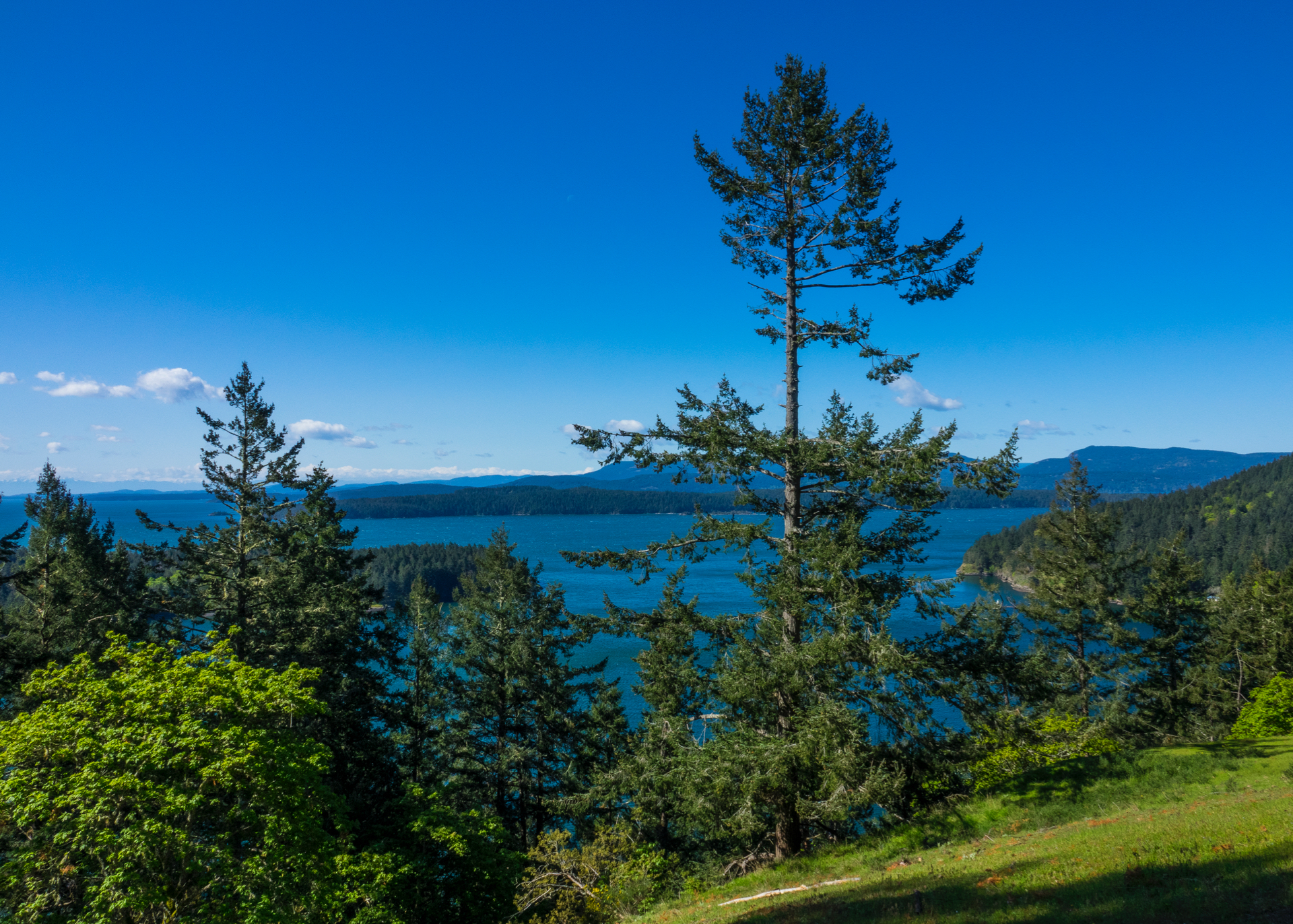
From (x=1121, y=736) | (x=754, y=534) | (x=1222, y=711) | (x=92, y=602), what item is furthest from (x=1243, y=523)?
(x=92, y=602)

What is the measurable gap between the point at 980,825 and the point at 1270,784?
5.88 metres

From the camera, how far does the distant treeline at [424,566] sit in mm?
108750

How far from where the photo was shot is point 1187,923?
6793 mm

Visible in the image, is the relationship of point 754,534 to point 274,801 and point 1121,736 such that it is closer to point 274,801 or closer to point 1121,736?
point 274,801

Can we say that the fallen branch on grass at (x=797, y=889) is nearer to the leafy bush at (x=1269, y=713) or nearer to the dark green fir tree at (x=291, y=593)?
the dark green fir tree at (x=291, y=593)

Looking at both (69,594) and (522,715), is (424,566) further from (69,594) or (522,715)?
(522,715)

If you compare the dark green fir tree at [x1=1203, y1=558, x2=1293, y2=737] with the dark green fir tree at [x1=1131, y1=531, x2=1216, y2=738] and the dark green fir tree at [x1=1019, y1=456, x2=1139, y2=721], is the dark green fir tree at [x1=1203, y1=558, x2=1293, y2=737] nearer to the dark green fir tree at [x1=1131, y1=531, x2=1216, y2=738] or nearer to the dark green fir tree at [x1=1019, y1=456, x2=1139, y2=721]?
the dark green fir tree at [x1=1131, y1=531, x2=1216, y2=738]

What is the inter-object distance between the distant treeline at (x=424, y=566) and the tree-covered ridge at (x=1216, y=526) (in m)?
94.1

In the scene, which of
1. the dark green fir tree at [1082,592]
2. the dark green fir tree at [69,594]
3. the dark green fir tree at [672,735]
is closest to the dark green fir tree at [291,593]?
the dark green fir tree at [69,594]

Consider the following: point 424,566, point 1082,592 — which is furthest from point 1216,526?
point 424,566

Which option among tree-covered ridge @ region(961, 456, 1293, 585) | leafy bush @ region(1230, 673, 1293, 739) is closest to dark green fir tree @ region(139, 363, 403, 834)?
leafy bush @ region(1230, 673, 1293, 739)

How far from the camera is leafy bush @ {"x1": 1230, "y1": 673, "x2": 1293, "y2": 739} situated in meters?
24.1

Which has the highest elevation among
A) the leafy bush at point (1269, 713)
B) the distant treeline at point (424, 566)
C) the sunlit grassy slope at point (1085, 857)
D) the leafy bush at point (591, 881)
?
the sunlit grassy slope at point (1085, 857)

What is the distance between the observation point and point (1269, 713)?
80.1 feet
